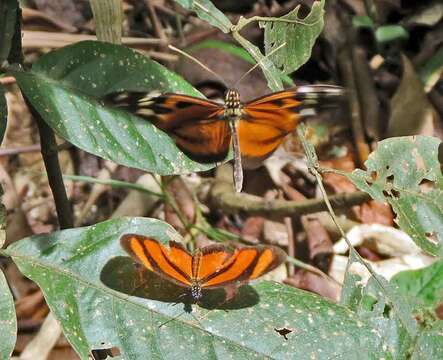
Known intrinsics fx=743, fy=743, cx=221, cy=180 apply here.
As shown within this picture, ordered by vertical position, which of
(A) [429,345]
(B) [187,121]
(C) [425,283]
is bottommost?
(C) [425,283]

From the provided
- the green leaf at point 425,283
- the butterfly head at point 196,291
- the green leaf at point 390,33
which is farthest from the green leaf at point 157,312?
the green leaf at point 390,33

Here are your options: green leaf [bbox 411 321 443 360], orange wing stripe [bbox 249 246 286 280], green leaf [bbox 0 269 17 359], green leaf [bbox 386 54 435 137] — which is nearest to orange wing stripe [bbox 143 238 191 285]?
orange wing stripe [bbox 249 246 286 280]

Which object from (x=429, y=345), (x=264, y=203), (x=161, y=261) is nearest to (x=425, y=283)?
(x=264, y=203)

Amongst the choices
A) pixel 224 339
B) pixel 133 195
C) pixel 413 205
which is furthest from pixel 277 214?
pixel 224 339

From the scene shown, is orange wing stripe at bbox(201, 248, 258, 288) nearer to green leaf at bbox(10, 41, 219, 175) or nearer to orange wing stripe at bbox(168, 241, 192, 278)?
orange wing stripe at bbox(168, 241, 192, 278)

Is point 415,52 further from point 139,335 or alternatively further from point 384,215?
point 139,335

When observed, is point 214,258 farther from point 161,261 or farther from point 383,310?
point 383,310
